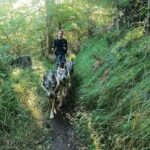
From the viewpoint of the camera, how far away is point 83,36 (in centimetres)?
2214

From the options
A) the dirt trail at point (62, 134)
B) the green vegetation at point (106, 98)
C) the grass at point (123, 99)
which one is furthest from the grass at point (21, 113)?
the grass at point (123, 99)

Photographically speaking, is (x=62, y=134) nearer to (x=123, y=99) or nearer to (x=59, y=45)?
(x=123, y=99)

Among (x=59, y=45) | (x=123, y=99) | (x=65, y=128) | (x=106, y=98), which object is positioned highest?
(x=123, y=99)

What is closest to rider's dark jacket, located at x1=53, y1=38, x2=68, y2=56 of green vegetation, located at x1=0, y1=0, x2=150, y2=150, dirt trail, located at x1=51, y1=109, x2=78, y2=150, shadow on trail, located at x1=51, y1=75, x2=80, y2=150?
green vegetation, located at x1=0, y1=0, x2=150, y2=150

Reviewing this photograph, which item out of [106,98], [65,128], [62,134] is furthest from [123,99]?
[65,128]

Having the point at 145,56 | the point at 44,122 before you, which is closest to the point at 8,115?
the point at 44,122

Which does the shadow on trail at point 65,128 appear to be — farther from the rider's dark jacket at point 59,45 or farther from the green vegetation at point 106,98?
the rider's dark jacket at point 59,45

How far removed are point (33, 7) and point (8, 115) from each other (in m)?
11.6

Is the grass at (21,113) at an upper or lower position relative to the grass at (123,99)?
lower

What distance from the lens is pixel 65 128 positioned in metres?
8.27

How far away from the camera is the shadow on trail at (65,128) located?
285 inches

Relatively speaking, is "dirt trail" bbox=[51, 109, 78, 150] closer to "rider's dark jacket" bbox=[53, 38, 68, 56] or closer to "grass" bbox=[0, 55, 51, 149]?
"grass" bbox=[0, 55, 51, 149]

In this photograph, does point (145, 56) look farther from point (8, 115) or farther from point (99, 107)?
point (8, 115)

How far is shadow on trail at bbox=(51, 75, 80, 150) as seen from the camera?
7.23 m
